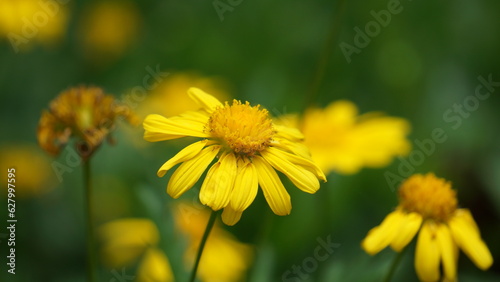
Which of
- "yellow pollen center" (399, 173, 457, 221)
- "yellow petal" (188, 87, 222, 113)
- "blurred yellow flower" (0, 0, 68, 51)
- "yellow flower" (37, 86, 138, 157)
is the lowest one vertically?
"yellow pollen center" (399, 173, 457, 221)

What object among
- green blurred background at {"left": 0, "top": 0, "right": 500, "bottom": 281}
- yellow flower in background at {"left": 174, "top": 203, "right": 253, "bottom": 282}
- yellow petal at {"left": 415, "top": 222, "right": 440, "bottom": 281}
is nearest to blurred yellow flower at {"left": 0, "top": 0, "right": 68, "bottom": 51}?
green blurred background at {"left": 0, "top": 0, "right": 500, "bottom": 281}

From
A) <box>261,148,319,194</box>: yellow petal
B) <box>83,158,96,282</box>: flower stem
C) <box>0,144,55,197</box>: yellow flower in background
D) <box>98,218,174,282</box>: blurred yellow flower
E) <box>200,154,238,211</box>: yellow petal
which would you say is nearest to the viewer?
<box>200,154,238,211</box>: yellow petal

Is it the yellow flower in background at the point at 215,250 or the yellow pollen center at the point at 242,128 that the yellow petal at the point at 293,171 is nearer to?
the yellow pollen center at the point at 242,128

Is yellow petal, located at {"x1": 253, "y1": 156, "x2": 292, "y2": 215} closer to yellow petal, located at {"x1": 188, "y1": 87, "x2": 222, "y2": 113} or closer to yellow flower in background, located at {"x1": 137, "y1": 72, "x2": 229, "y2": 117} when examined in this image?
yellow petal, located at {"x1": 188, "y1": 87, "x2": 222, "y2": 113}

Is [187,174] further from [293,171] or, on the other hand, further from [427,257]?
[427,257]

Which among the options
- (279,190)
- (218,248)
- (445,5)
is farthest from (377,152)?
(445,5)

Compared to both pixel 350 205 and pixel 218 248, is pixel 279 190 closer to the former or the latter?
pixel 218 248

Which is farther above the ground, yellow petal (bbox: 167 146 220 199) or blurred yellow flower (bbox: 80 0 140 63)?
blurred yellow flower (bbox: 80 0 140 63)
